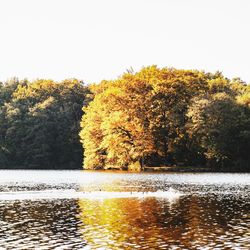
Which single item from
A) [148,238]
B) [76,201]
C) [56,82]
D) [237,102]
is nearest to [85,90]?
[56,82]

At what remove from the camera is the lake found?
28016mm

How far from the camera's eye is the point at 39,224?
114 feet

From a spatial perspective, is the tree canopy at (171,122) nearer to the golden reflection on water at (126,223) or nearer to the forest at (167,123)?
the forest at (167,123)

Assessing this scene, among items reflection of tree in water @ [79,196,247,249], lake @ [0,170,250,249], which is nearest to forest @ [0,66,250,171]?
lake @ [0,170,250,249]

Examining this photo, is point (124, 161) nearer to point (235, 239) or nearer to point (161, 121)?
point (161, 121)

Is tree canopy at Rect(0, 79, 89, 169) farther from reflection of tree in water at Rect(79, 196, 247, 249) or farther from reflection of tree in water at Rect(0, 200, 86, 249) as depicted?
reflection of tree in water at Rect(0, 200, 86, 249)

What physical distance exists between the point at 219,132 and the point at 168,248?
82.9m

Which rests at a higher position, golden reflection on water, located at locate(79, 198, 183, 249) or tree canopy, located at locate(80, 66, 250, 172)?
tree canopy, located at locate(80, 66, 250, 172)

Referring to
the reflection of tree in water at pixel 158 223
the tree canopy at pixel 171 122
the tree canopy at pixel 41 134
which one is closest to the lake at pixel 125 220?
the reflection of tree in water at pixel 158 223

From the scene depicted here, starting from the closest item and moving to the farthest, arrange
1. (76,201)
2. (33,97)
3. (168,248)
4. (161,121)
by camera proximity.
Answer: (168,248)
(76,201)
(161,121)
(33,97)

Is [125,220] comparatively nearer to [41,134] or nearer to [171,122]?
[171,122]

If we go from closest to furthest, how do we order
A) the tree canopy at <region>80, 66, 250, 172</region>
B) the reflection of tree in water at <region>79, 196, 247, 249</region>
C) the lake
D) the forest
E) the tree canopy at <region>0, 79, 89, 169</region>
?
the lake
the reflection of tree in water at <region>79, 196, 247, 249</region>
the tree canopy at <region>80, 66, 250, 172</region>
the forest
the tree canopy at <region>0, 79, 89, 169</region>

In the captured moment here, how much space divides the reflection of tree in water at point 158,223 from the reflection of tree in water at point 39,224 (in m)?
0.87

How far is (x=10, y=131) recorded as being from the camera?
142m
